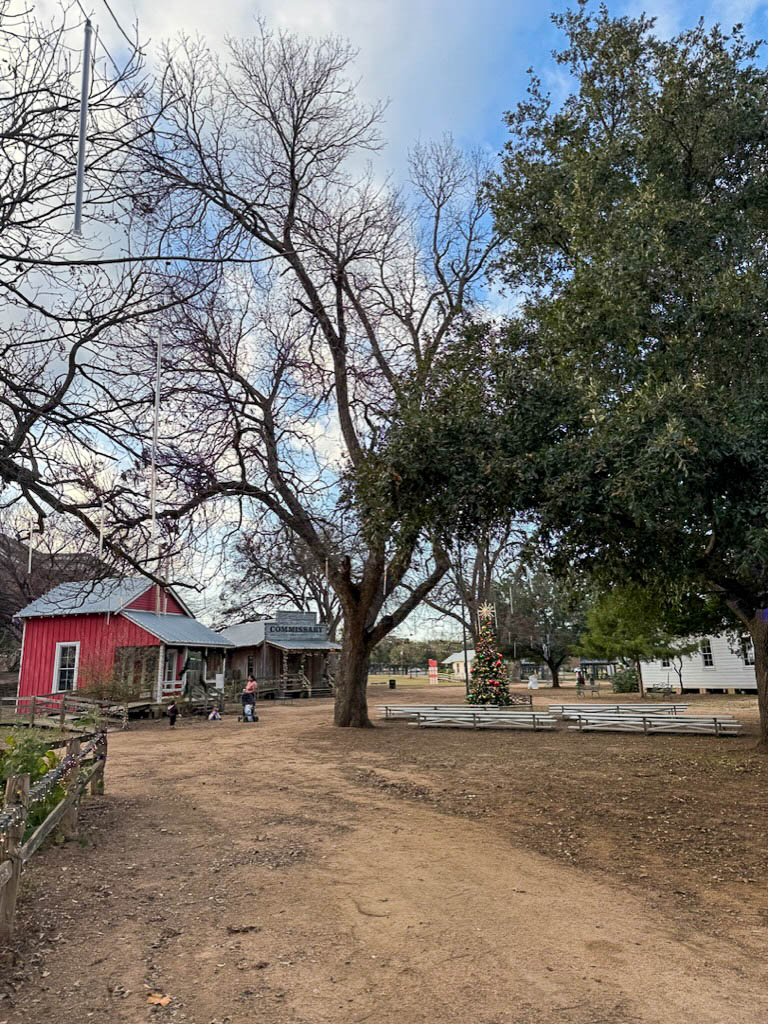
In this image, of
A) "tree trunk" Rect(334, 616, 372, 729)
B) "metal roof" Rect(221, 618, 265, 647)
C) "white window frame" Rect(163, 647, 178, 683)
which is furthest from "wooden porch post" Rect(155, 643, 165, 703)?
"tree trunk" Rect(334, 616, 372, 729)

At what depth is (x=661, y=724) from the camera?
730 inches

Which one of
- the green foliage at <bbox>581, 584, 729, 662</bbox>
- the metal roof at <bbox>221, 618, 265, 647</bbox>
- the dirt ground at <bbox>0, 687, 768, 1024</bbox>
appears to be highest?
the metal roof at <bbox>221, 618, 265, 647</bbox>

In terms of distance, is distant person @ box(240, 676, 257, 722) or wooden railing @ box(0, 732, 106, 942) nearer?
wooden railing @ box(0, 732, 106, 942)

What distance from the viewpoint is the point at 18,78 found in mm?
4691

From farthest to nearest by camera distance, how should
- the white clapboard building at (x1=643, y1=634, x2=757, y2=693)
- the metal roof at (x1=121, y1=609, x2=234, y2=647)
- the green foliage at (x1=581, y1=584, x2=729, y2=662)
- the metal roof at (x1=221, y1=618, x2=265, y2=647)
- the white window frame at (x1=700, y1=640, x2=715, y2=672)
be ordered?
the metal roof at (x1=221, y1=618, x2=265, y2=647)
the white window frame at (x1=700, y1=640, x2=715, y2=672)
the white clapboard building at (x1=643, y1=634, x2=757, y2=693)
the metal roof at (x1=121, y1=609, x2=234, y2=647)
the green foliage at (x1=581, y1=584, x2=729, y2=662)

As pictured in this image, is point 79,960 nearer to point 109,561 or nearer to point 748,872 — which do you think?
point 748,872

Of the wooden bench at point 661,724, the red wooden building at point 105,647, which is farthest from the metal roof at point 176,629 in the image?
the wooden bench at point 661,724

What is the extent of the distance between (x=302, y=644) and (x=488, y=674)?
20.0m

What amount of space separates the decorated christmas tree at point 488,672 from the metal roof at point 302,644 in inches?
732

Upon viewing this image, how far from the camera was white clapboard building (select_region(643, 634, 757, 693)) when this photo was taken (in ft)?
124

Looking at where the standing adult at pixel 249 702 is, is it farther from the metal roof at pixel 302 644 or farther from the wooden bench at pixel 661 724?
the metal roof at pixel 302 644

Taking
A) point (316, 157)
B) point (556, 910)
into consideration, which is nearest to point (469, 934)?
point (556, 910)

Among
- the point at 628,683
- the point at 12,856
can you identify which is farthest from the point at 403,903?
the point at 628,683

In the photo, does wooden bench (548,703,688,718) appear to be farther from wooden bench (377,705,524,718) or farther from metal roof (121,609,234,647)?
metal roof (121,609,234,647)
